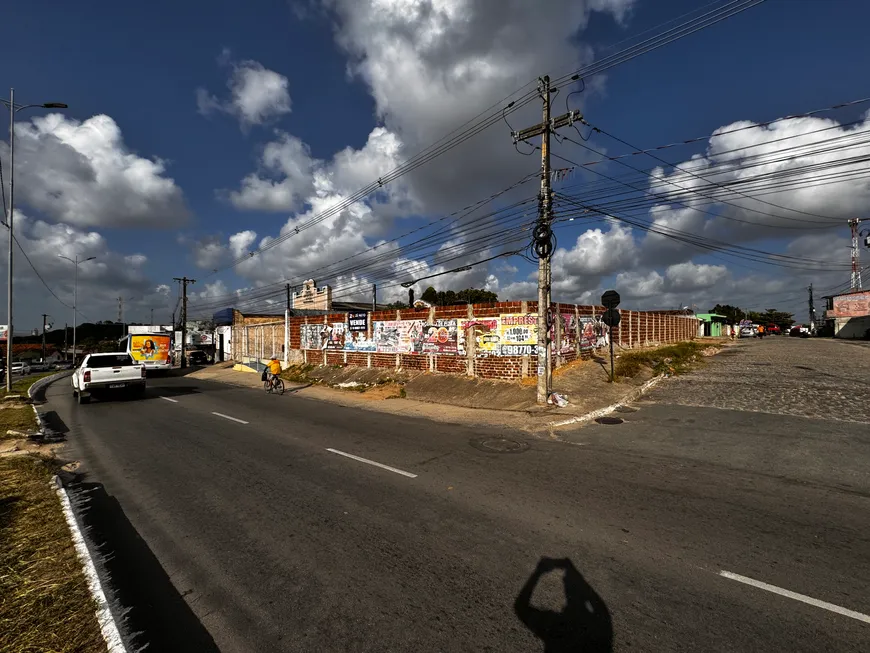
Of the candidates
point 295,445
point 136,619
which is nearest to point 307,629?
point 136,619

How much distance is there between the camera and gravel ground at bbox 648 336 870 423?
10.6 m

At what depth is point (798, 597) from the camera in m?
3.23

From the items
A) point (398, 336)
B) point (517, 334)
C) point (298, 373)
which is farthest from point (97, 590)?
point (298, 373)

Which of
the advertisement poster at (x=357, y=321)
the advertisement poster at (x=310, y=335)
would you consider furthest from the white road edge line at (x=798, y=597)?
the advertisement poster at (x=310, y=335)

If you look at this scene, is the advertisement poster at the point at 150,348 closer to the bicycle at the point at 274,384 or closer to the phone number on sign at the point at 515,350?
the bicycle at the point at 274,384

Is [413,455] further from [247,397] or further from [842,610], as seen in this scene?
[247,397]

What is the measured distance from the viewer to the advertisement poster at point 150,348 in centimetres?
2981

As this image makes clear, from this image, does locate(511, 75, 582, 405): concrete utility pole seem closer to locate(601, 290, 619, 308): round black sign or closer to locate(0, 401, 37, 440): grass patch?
locate(601, 290, 619, 308): round black sign

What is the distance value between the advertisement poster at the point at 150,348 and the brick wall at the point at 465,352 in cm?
630

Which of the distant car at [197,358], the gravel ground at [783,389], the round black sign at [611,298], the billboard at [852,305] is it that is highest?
the billboard at [852,305]

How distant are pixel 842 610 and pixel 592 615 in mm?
1858

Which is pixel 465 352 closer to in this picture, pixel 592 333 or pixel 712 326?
pixel 592 333

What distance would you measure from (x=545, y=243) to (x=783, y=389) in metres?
8.92

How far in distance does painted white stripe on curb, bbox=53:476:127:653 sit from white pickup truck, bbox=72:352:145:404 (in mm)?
12640
